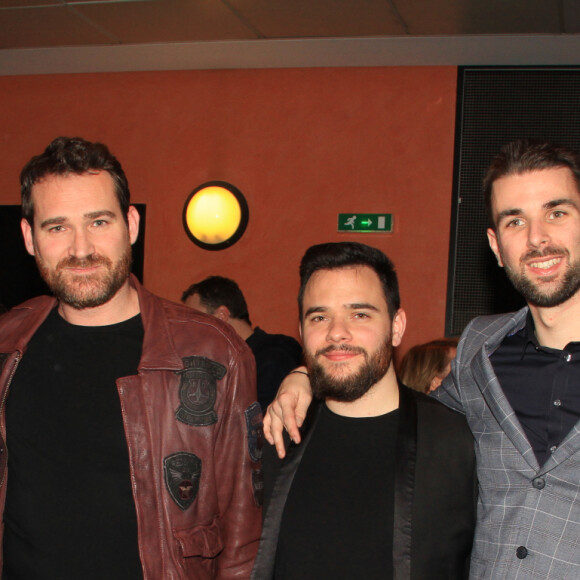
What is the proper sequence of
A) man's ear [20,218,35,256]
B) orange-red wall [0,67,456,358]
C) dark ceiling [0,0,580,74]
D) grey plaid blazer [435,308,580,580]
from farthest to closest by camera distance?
orange-red wall [0,67,456,358] < dark ceiling [0,0,580,74] < man's ear [20,218,35,256] < grey plaid blazer [435,308,580,580]

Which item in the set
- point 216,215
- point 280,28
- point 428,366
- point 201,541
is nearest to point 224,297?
point 216,215

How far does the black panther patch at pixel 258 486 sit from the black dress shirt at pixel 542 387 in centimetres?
72

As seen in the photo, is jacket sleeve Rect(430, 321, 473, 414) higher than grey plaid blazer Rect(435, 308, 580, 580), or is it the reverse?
jacket sleeve Rect(430, 321, 473, 414)

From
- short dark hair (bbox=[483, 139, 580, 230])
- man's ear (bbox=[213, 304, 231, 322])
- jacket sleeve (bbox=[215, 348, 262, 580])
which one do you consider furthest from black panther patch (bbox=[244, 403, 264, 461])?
man's ear (bbox=[213, 304, 231, 322])

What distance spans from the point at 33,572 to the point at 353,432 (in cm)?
91

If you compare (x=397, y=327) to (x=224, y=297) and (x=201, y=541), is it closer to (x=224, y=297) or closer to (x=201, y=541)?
(x=201, y=541)

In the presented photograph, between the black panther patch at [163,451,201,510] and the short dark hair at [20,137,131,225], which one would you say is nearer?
the black panther patch at [163,451,201,510]

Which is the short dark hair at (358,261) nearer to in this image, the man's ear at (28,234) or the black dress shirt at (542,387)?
the black dress shirt at (542,387)

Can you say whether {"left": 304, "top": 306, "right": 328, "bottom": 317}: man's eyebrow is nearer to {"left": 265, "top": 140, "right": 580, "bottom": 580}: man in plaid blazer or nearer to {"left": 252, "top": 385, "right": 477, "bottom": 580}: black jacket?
{"left": 265, "top": 140, "right": 580, "bottom": 580}: man in plaid blazer

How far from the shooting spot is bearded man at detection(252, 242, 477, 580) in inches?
69.0

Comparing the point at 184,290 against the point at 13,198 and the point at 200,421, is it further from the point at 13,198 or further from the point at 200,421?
the point at 200,421

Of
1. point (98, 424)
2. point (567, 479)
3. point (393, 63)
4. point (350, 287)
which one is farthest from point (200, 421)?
point (393, 63)

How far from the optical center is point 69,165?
6.91ft

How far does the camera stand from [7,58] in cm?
570
